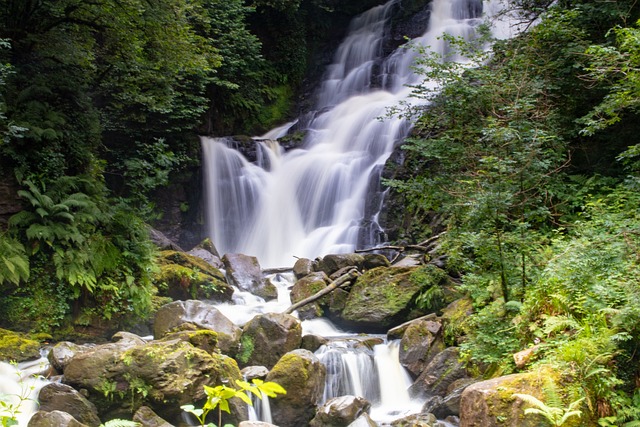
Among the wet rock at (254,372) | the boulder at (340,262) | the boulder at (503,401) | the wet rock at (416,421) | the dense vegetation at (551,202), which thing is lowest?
the wet rock at (416,421)

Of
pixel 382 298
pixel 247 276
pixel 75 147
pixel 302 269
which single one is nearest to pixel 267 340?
pixel 382 298

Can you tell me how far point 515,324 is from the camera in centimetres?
599

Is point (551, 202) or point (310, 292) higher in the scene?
point (551, 202)

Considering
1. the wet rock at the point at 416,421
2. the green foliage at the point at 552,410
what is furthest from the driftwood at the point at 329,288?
the green foliage at the point at 552,410

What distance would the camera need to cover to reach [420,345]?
26.4ft

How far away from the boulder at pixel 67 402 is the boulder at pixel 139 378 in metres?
0.20

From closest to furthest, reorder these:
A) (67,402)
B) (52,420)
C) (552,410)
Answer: (552,410)
(52,420)
(67,402)

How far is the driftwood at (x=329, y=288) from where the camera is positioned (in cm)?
1055

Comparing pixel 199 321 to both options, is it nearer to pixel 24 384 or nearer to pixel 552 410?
pixel 24 384

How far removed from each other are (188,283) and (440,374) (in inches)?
250

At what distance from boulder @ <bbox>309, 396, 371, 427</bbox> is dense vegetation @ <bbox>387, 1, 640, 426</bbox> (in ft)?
6.02

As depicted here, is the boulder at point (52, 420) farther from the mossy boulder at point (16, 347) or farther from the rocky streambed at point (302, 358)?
the mossy boulder at point (16, 347)

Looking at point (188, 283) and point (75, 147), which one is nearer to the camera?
point (75, 147)

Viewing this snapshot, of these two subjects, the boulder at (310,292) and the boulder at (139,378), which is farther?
the boulder at (310,292)
